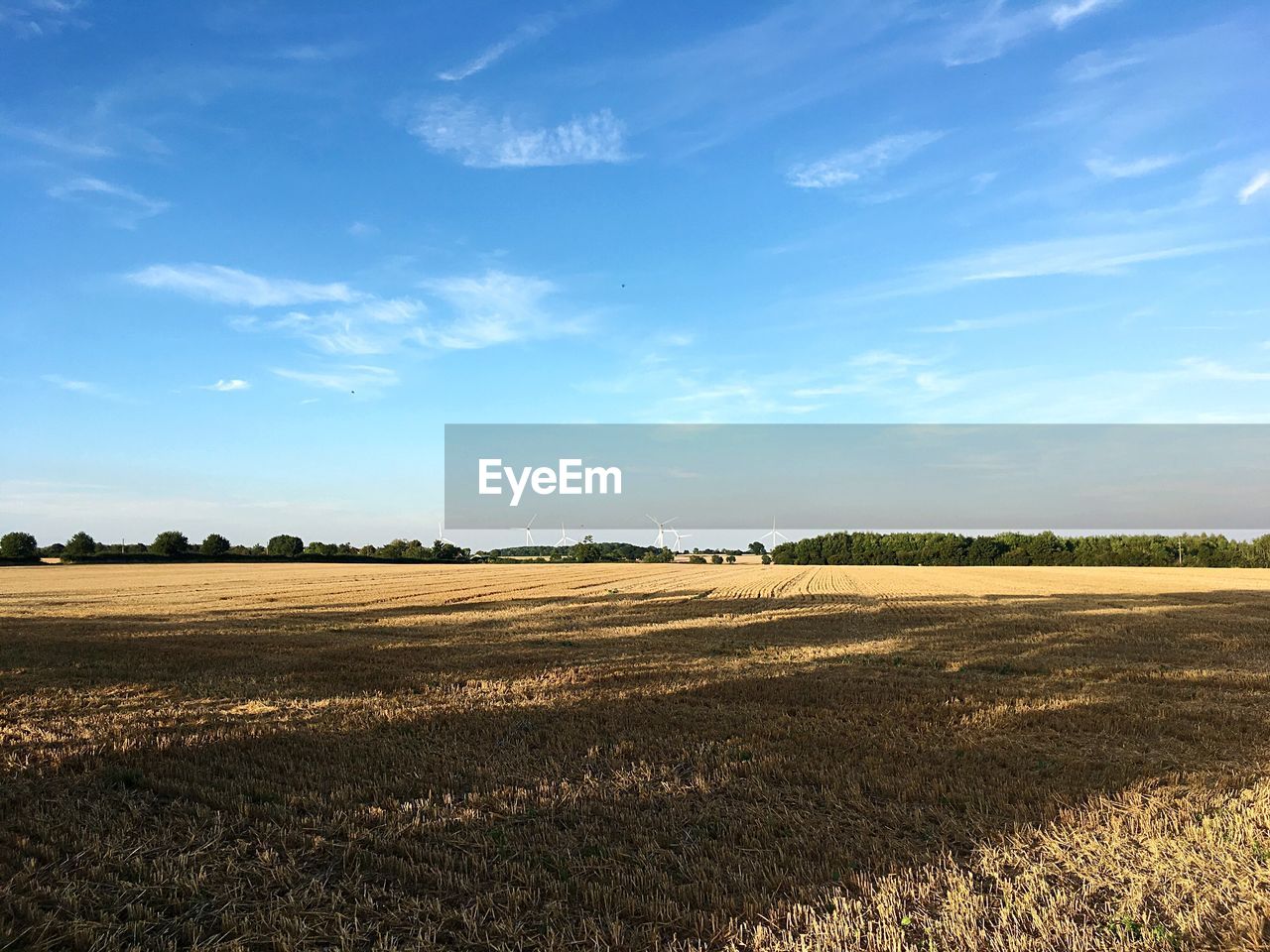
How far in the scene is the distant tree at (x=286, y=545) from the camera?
117 m

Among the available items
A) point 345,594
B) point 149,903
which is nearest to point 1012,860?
point 149,903

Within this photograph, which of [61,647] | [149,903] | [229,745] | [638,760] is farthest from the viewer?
[61,647]

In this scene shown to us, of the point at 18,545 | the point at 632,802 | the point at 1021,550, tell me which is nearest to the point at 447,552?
the point at 18,545

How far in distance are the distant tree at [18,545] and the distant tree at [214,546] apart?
18.9 m

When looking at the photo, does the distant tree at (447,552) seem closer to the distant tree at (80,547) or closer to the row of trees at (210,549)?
the row of trees at (210,549)

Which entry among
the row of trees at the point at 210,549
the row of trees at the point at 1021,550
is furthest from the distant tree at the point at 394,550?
the row of trees at the point at 1021,550

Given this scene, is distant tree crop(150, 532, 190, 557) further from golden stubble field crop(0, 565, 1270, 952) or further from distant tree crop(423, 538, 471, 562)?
golden stubble field crop(0, 565, 1270, 952)

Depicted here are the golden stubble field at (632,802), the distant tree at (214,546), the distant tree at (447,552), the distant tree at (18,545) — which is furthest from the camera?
the distant tree at (447,552)

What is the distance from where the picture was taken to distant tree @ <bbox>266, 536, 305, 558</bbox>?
117250mm

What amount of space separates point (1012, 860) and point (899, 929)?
62.2 inches

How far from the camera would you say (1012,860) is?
571 cm

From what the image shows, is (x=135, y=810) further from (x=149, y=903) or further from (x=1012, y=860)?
(x=1012, y=860)

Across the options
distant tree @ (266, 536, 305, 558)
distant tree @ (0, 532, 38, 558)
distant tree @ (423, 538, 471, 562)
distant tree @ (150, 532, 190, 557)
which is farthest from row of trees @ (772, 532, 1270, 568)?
distant tree @ (0, 532, 38, 558)

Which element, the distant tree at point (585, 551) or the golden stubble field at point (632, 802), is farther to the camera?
the distant tree at point (585, 551)
